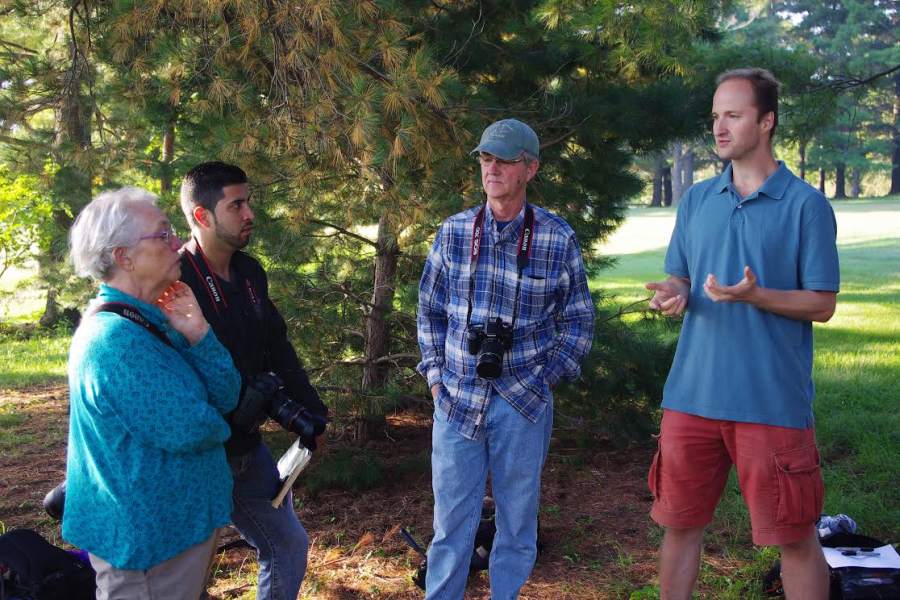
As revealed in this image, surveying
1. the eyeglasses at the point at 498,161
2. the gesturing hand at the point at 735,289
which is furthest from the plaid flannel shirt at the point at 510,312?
the gesturing hand at the point at 735,289

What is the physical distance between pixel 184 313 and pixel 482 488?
51.5 inches

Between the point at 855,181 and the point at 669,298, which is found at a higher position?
the point at 855,181

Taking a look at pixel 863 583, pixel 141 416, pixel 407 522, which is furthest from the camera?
pixel 407 522

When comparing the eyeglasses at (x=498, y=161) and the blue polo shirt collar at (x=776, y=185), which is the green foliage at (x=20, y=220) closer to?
the eyeglasses at (x=498, y=161)

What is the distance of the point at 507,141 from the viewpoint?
117 inches

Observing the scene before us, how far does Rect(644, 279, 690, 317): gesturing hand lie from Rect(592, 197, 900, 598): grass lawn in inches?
61.0

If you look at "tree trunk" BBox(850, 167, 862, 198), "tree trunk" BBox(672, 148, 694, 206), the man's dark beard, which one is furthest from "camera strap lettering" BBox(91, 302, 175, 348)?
"tree trunk" BBox(850, 167, 862, 198)

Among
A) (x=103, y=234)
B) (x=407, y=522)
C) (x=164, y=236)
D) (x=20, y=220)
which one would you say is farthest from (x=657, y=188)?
(x=103, y=234)

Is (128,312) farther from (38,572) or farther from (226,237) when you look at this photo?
(38,572)

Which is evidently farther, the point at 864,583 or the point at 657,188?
the point at 657,188

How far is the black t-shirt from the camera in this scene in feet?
9.08

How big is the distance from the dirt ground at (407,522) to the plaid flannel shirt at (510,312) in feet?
4.13

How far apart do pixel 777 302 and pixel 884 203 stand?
1705 inches

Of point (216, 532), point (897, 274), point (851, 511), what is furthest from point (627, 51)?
point (897, 274)
